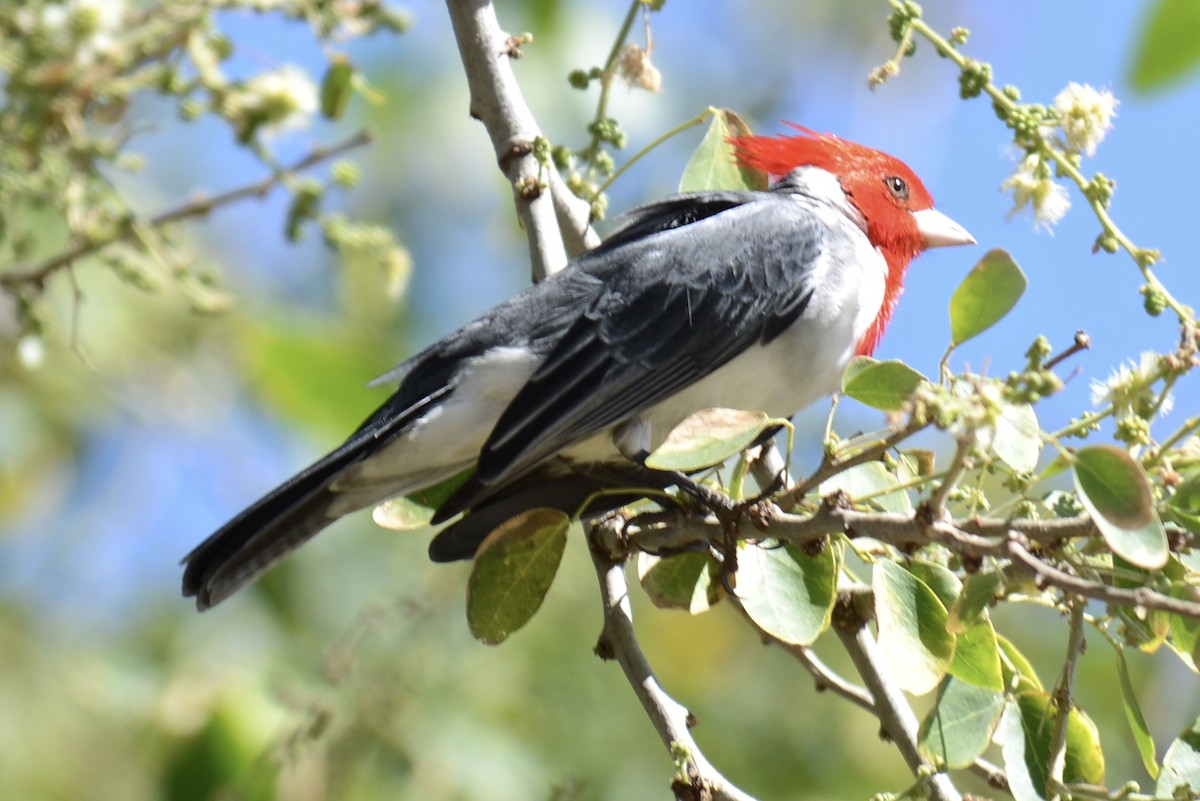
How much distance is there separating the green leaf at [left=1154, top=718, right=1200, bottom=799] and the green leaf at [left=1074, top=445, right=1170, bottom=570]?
0.45m

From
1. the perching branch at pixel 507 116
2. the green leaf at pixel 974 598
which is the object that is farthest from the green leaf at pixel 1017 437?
the perching branch at pixel 507 116

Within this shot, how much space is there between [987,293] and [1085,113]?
533 mm

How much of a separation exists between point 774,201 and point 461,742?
1.72 m

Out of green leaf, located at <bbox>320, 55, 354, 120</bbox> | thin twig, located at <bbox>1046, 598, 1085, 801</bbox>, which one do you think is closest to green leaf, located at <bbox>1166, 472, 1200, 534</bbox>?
thin twig, located at <bbox>1046, 598, 1085, 801</bbox>

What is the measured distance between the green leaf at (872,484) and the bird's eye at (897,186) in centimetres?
137

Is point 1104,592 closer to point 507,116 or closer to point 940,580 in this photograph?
point 940,580

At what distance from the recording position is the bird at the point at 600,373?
2.73 meters

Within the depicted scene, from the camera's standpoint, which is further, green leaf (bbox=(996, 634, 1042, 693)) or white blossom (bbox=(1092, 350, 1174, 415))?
green leaf (bbox=(996, 634, 1042, 693))

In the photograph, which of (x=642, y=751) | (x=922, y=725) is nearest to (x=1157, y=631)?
(x=922, y=725)

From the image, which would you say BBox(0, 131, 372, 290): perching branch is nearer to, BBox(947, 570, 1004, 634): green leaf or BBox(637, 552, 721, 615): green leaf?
BBox(637, 552, 721, 615): green leaf

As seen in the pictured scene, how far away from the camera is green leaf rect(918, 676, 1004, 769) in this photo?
6.79ft

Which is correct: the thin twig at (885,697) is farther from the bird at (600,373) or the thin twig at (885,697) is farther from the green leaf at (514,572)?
the green leaf at (514,572)

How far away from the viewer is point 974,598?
187 centimetres

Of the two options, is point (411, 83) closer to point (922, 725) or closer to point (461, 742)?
point (461, 742)
